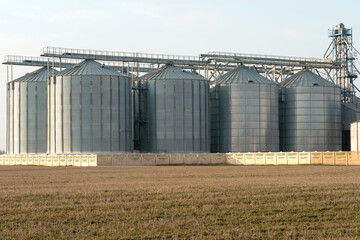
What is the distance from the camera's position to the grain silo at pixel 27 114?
105 metres

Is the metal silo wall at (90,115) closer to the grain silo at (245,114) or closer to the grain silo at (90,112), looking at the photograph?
the grain silo at (90,112)

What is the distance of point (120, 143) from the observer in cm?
9475

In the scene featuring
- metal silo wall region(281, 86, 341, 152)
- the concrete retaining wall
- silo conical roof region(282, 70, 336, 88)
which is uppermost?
silo conical roof region(282, 70, 336, 88)

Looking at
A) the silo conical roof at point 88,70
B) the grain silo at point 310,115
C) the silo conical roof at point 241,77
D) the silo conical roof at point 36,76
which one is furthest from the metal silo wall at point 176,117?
the silo conical roof at point 36,76

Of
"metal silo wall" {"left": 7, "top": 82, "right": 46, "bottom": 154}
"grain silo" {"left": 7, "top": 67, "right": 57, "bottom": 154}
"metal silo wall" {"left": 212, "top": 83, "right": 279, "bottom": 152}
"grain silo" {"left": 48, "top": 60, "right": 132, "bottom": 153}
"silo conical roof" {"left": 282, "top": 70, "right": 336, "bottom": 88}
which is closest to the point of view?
"grain silo" {"left": 48, "top": 60, "right": 132, "bottom": 153}

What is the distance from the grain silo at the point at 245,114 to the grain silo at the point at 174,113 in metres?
4.48

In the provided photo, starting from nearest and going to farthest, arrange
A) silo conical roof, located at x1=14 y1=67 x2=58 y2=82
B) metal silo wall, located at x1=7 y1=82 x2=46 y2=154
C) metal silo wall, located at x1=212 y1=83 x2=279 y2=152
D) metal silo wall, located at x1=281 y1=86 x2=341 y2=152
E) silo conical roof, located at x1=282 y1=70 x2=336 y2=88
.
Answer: metal silo wall, located at x1=212 y1=83 x2=279 y2=152 < metal silo wall, located at x1=7 y1=82 x2=46 y2=154 < metal silo wall, located at x1=281 y1=86 x2=341 y2=152 < silo conical roof, located at x1=14 y1=67 x2=58 y2=82 < silo conical roof, located at x1=282 y1=70 x2=336 y2=88

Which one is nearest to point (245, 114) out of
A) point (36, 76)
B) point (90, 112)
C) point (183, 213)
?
point (90, 112)

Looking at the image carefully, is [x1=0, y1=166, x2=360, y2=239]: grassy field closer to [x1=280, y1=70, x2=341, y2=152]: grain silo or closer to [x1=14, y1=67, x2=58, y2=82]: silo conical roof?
[x1=280, y1=70, x2=341, y2=152]: grain silo

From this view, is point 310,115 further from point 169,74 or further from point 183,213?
point 183,213

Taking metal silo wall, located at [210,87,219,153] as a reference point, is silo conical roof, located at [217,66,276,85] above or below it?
above

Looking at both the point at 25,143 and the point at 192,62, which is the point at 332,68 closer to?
the point at 192,62

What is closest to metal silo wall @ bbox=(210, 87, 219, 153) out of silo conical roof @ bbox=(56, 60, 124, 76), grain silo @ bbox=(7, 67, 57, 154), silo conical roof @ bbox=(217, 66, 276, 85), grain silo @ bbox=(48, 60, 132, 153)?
silo conical roof @ bbox=(217, 66, 276, 85)

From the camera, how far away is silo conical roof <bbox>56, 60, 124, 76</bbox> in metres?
94.9
